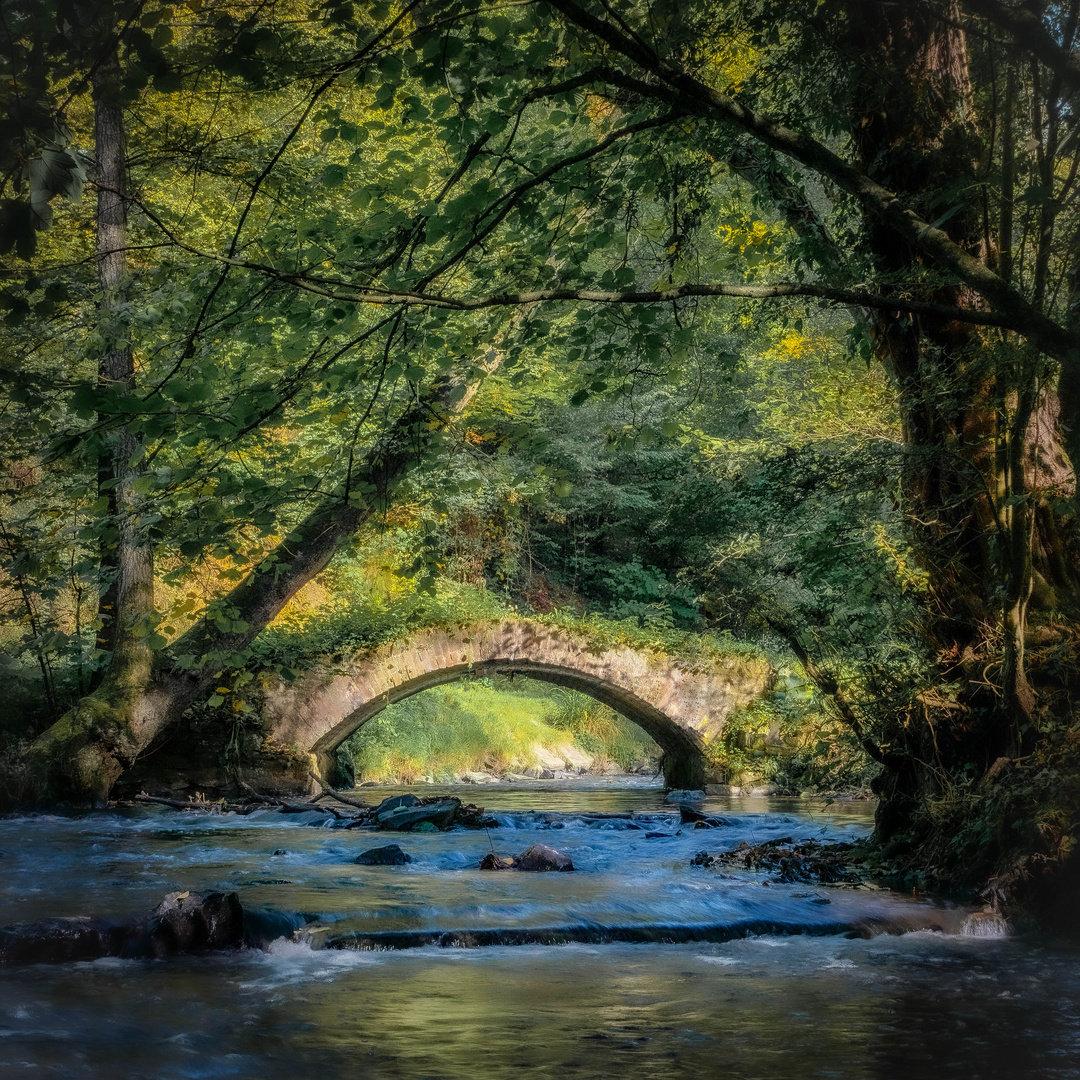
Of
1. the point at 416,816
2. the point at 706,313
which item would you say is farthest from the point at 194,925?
the point at 416,816

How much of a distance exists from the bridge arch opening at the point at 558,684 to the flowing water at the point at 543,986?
5.71 m

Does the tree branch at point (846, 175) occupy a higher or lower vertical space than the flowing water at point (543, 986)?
higher

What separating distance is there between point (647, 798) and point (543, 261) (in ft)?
35.3

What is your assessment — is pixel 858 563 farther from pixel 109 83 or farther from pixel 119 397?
pixel 109 83

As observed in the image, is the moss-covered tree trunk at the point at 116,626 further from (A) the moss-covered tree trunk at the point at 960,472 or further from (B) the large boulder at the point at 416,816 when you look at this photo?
(A) the moss-covered tree trunk at the point at 960,472

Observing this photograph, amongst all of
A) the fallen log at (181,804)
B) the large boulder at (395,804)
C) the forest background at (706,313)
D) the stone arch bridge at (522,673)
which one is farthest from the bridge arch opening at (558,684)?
the forest background at (706,313)

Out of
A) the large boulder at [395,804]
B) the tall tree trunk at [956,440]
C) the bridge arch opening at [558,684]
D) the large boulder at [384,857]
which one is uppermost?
the tall tree trunk at [956,440]

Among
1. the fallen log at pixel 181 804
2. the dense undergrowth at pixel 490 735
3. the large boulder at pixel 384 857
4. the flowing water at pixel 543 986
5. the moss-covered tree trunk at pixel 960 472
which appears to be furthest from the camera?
the dense undergrowth at pixel 490 735

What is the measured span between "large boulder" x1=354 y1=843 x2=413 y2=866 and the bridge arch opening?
16.7 ft

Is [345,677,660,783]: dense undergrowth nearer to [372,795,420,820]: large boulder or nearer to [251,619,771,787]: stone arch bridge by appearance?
[251,619,771,787]: stone arch bridge

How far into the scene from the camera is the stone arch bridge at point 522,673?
42.7 feet

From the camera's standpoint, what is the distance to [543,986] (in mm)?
4410

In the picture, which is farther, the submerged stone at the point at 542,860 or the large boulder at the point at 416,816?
the large boulder at the point at 416,816

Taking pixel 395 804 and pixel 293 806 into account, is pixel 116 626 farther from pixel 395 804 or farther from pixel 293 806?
pixel 395 804
